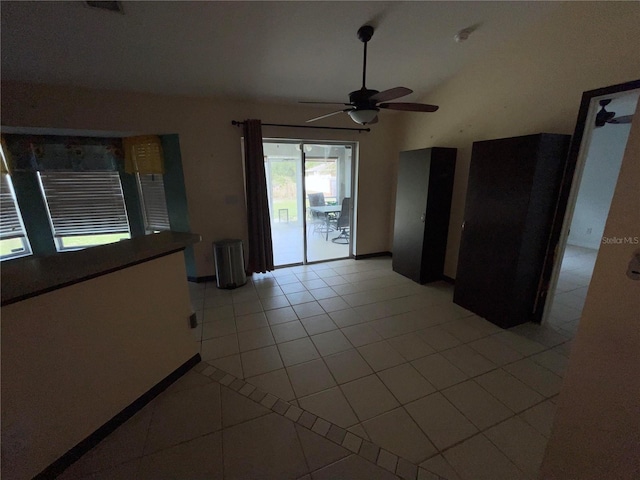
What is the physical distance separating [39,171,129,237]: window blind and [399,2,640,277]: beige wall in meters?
4.71

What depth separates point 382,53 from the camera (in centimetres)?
257

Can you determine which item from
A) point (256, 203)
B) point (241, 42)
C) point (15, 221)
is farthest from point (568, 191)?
point (15, 221)

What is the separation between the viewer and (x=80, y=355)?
1344 millimetres

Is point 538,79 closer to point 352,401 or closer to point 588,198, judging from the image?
point 352,401

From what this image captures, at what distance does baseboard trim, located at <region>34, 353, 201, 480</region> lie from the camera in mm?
1279

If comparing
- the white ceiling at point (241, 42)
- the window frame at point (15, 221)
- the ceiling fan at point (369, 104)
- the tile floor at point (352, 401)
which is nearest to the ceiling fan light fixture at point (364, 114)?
the ceiling fan at point (369, 104)

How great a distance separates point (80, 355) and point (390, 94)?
2588mm

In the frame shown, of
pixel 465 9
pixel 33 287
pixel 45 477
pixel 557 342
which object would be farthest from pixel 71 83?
pixel 557 342

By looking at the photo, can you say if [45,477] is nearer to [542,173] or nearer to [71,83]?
[71,83]

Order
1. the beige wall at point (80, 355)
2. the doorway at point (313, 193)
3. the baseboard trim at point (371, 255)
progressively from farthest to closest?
the baseboard trim at point (371, 255), the doorway at point (313, 193), the beige wall at point (80, 355)

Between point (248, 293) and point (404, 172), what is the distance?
277 centimetres

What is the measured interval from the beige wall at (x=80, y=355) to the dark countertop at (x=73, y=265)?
66 millimetres

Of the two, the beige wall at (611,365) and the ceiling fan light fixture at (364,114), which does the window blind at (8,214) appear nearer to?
the ceiling fan light fixture at (364,114)

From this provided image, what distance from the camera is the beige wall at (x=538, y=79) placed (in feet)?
6.12
